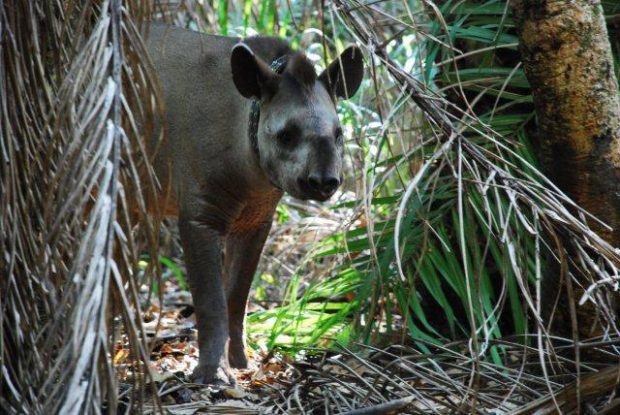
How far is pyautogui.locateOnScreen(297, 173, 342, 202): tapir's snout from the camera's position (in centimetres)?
377

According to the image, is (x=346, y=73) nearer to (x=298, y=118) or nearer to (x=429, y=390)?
(x=298, y=118)

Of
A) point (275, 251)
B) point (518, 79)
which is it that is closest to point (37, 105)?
point (518, 79)

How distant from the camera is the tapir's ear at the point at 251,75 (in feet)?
13.3

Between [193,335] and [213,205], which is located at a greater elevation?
[213,205]

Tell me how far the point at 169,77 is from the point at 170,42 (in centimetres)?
25

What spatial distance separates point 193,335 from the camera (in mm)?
5305

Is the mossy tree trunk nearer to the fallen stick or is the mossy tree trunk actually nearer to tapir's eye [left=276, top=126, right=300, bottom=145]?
the fallen stick

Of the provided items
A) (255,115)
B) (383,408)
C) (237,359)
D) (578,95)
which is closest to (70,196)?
(383,408)

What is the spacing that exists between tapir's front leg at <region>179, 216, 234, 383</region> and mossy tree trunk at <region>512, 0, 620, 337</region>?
1744 millimetres

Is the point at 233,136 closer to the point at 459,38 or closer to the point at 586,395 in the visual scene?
the point at 459,38

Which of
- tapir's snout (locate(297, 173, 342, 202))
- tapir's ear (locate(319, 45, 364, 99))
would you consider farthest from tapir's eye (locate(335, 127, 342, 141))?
tapir's snout (locate(297, 173, 342, 202))

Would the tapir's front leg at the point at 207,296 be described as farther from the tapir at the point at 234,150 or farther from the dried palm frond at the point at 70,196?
the dried palm frond at the point at 70,196

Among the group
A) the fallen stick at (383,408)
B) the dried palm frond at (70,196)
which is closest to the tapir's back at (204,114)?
the dried palm frond at (70,196)

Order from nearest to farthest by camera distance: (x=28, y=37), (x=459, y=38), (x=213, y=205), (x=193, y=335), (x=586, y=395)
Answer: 1. (x=28, y=37)
2. (x=586, y=395)
3. (x=213, y=205)
4. (x=459, y=38)
5. (x=193, y=335)
